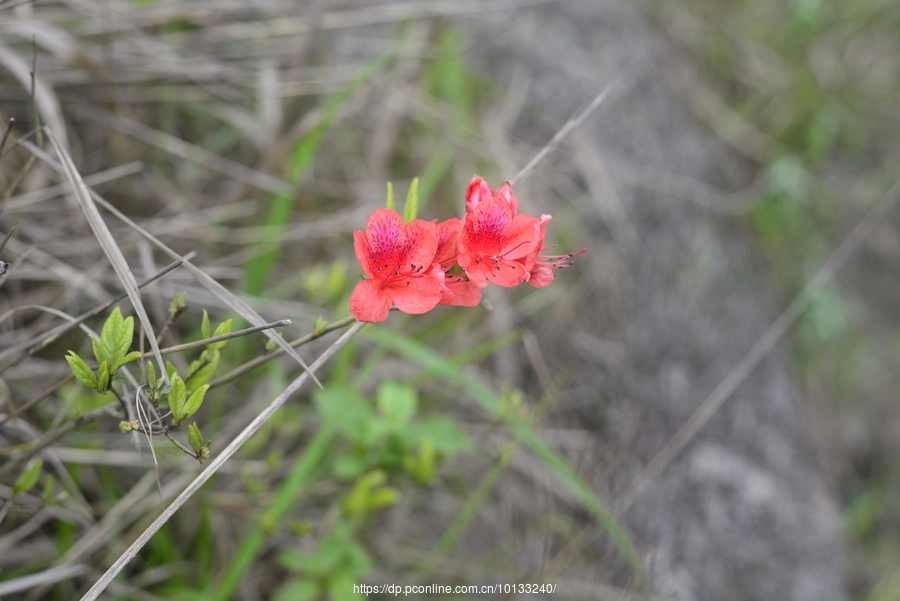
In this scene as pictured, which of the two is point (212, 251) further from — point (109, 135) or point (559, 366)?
point (559, 366)

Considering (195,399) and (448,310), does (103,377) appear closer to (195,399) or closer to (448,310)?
(195,399)

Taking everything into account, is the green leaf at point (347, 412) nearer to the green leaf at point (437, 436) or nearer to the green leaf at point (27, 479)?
the green leaf at point (437, 436)

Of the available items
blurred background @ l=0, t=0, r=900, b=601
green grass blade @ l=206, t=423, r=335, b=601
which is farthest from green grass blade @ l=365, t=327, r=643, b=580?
green grass blade @ l=206, t=423, r=335, b=601

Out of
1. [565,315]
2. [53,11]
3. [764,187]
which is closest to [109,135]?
[53,11]

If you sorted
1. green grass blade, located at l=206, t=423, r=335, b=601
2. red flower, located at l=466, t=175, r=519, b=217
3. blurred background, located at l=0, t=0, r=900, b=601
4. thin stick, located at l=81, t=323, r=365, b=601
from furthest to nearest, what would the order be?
blurred background, located at l=0, t=0, r=900, b=601
green grass blade, located at l=206, t=423, r=335, b=601
red flower, located at l=466, t=175, r=519, b=217
thin stick, located at l=81, t=323, r=365, b=601

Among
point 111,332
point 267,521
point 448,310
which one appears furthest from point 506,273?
point 448,310

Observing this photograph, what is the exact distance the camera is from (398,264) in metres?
1.02

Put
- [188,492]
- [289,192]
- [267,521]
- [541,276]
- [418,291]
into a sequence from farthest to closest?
[289,192] < [267,521] < [541,276] < [418,291] < [188,492]

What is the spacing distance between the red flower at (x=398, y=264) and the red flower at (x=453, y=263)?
0.10ft

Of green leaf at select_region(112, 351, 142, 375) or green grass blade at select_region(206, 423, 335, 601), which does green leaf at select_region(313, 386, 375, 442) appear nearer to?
green grass blade at select_region(206, 423, 335, 601)

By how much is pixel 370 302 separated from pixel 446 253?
0.17m

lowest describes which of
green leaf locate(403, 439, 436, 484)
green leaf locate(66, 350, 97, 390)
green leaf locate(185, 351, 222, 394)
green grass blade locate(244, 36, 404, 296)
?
green leaf locate(66, 350, 97, 390)

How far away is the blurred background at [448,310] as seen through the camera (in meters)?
1.60

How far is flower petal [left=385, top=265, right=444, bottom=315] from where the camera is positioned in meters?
0.96
